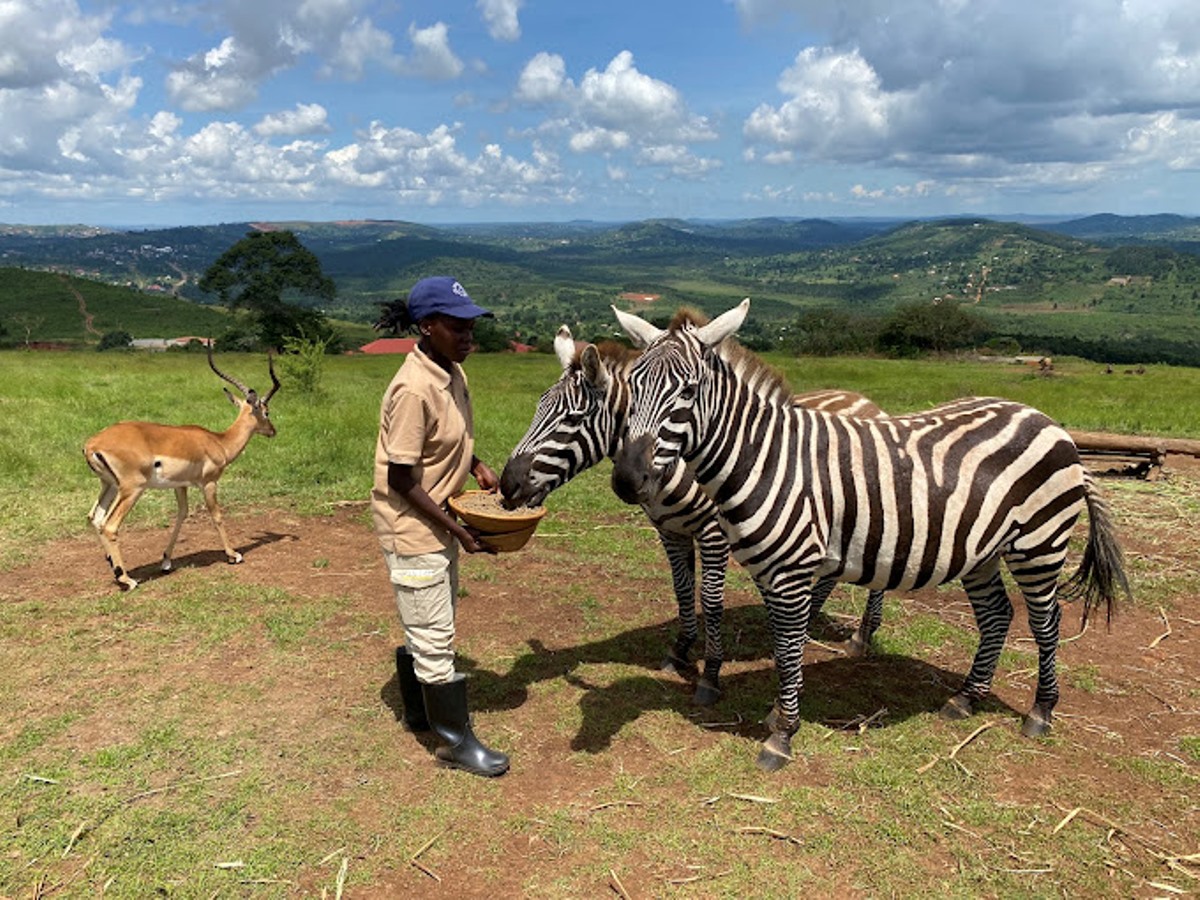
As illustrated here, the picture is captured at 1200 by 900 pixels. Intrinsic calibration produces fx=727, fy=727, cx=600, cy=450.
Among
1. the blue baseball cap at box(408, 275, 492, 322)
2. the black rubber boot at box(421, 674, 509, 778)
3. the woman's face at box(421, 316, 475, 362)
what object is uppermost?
the blue baseball cap at box(408, 275, 492, 322)

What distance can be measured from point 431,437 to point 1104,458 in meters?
12.7

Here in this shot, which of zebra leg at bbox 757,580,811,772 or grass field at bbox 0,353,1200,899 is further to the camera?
zebra leg at bbox 757,580,811,772

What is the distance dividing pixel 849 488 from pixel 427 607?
266 cm

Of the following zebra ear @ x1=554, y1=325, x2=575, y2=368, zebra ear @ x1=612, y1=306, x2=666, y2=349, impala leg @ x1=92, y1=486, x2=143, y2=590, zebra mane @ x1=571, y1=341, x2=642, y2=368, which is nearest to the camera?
zebra ear @ x1=612, y1=306, x2=666, y2=349

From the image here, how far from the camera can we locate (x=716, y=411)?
14.1 feet

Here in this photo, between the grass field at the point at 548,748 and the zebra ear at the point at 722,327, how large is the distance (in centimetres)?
268

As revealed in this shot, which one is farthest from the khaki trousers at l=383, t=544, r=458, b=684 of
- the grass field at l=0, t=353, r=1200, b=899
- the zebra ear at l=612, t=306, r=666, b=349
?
the zebra ear at l=612, t=306, r=666, b=349

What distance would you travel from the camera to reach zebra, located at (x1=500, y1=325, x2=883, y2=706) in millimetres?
4523

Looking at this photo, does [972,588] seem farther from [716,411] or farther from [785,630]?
[716,411]

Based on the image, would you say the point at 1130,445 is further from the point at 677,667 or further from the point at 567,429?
the point at 567,429

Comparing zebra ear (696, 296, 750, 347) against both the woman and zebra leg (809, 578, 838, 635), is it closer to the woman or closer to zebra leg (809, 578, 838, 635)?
the woman

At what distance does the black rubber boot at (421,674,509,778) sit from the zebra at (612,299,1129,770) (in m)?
1.74

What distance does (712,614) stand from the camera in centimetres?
543

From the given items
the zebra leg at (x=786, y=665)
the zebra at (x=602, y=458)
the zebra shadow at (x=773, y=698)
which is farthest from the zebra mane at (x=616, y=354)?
the zebra shadow at (x=773, y=698)
